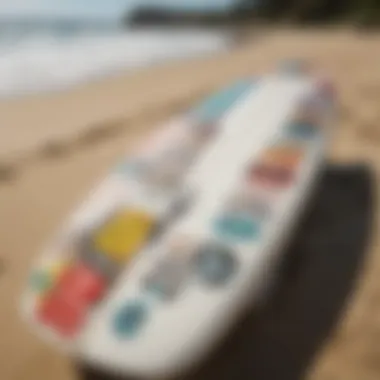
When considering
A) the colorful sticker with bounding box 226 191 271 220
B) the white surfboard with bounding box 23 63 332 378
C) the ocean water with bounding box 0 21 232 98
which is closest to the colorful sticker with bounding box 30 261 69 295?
the white surfboard with bounding box 23 63 332 378

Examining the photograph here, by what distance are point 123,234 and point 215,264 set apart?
0.44ft

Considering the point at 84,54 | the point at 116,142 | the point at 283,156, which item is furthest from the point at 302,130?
the point at 84,54

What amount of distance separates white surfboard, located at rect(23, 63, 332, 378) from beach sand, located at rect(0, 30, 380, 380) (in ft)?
0.39

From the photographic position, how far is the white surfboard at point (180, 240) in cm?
78

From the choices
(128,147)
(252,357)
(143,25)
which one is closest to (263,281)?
(252,357)

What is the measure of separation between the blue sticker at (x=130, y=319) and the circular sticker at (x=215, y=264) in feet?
0.24

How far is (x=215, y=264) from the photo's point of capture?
0.82 meters

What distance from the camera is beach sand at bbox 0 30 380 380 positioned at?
3.00 feet

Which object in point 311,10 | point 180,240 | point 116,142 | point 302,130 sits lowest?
point 180,240

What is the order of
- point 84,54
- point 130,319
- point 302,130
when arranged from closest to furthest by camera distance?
point 130,319 < point 302,130 < point 84,54

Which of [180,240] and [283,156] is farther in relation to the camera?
[283,156]

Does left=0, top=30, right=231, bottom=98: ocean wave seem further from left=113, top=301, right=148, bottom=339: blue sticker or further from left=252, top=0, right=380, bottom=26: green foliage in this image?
left=113, top=301, right=148, bottom=339: blue sticker

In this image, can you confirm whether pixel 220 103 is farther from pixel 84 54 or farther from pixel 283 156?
pixel 84 54

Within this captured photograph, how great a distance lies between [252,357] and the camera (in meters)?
0.89
